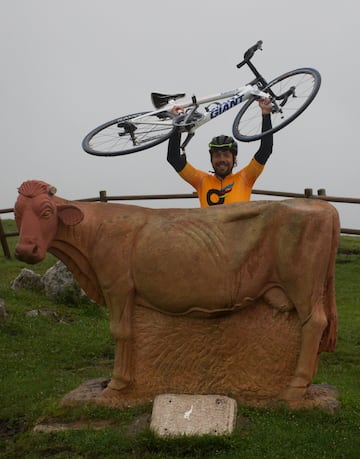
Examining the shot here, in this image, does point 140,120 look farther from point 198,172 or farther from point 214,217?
point 214,217

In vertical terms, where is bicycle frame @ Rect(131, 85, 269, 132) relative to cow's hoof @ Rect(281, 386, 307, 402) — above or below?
above

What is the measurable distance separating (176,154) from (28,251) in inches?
74.6

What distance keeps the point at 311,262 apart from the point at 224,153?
1.58 m

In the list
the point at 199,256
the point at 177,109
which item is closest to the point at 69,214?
the point at 199,256

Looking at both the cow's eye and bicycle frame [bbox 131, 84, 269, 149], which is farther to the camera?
bicycle frame [bbox 131, 84, 269, 149]

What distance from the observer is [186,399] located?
18.0 ft

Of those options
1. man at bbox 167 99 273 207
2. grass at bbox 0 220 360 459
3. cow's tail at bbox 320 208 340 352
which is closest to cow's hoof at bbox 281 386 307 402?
grass at bbox 0 220 360 459

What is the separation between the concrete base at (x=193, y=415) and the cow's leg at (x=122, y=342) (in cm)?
44

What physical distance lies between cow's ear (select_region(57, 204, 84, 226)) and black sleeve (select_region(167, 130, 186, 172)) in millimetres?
1298

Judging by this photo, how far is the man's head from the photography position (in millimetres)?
6543

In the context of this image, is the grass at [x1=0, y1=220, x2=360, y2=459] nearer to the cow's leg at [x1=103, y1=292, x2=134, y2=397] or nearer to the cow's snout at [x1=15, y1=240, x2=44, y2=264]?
the cow's leg at [x1=103, y1=292, x2=134, y2=397]

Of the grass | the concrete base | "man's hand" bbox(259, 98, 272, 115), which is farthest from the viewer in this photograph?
"man's hand" bbox(259, 98, 272, 115)

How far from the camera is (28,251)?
18.6 feet

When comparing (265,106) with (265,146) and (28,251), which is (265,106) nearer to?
(265,146)
